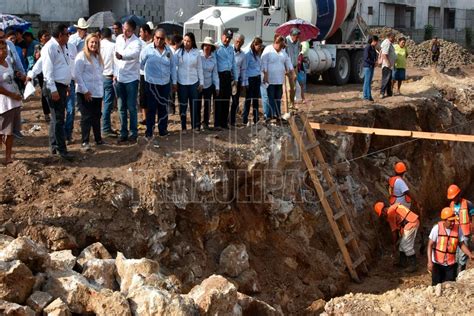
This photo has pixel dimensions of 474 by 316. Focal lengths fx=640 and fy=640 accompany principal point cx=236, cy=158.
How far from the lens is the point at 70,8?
24625mm

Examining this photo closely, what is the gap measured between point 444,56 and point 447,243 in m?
24.2

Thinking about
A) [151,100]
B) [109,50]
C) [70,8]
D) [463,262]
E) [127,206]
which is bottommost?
[463,262]

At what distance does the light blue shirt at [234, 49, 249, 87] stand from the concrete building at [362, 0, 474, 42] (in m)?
28.7

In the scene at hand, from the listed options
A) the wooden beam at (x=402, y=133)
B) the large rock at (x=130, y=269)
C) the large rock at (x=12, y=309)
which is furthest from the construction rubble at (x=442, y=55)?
the large rock at (x=12, y=309)

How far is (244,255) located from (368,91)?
7.86 meters

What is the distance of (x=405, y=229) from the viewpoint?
11.9 metres

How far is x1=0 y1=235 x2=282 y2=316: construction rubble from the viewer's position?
5793mm

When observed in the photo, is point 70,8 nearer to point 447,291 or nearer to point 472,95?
point 472,95

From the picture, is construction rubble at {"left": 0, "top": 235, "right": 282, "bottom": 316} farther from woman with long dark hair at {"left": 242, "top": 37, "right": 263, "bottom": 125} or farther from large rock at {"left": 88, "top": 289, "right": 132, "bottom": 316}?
woman with long dark hair at {"left": 242, "top": 37, "right": 263, "bottom": 125}

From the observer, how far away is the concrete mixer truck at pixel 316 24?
1697cm

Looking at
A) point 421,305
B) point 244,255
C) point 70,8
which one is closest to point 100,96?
point 244,255

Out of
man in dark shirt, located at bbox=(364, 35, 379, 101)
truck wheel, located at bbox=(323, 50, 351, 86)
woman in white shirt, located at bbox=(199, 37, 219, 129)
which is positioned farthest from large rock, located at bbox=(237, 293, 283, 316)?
truck wheel, located at bbox=(323, 50, 351, 86)

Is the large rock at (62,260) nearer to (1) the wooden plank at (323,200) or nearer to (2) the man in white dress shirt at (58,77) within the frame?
(2) the man in white dress shirt at (58,77)

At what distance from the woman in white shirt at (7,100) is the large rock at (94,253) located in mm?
2553
